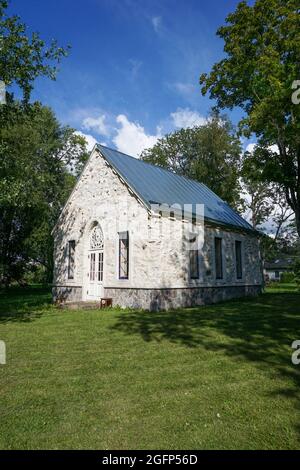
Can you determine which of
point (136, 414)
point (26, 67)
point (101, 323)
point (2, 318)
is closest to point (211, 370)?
point (136, 414)

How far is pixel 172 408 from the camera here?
4141 mm

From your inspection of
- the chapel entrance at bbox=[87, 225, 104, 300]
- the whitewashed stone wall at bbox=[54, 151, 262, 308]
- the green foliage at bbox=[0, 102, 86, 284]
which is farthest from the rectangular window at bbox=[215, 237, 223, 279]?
the green foliage at bbox=[0, 102, 86, 284]

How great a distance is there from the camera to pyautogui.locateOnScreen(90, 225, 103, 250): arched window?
641 inches

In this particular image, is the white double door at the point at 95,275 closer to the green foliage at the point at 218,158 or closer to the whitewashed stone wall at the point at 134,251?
the whitewashed stone wall at the point at 134,251

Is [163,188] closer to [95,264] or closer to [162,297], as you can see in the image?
[95,264]

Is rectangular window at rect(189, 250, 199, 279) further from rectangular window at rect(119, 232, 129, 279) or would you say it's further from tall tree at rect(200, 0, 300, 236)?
tall tree at rect(200, 0, 300, 236)

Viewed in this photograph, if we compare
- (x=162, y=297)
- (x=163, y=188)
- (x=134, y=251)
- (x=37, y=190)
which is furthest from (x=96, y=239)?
(x=37, y=190)

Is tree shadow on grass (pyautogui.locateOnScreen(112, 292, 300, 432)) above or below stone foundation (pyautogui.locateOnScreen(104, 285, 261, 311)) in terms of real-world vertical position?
below

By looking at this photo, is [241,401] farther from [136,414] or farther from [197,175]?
[197,175]

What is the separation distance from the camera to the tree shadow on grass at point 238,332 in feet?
18.9

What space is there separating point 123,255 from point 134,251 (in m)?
0.96

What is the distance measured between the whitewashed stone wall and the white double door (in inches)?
13.5

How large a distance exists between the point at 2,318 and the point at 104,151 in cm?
904

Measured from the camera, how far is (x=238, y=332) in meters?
8.51
